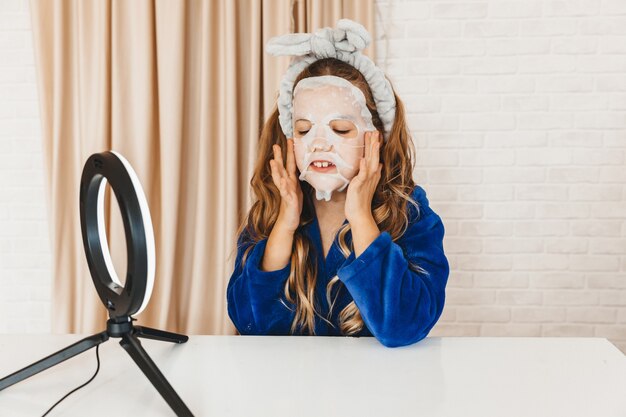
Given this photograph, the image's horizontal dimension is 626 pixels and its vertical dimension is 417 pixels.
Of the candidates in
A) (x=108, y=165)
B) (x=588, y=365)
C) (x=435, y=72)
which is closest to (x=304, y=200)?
(x=108, y=165)

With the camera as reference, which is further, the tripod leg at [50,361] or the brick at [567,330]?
the brick at [567,330]

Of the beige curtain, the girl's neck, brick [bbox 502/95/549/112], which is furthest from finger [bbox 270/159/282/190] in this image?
brick [bbox 502/95/549/112]

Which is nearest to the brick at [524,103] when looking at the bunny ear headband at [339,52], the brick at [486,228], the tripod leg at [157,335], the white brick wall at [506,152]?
the white brick wall at [506,152]

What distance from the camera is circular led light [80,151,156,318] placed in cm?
72

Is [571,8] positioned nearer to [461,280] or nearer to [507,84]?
[507,84]

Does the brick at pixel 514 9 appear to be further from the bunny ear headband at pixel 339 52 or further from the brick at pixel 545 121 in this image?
the bunny ear headband at pixel 339 52

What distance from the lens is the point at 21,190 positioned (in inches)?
80.4

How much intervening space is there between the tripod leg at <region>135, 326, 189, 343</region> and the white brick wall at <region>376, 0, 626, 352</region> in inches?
49.8

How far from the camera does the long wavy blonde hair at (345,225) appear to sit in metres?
1.14

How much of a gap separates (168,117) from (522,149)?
1279 mm

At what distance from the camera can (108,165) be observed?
2.45 feet

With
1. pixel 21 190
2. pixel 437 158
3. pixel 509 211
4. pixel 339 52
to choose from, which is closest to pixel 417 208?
pixel 339 52

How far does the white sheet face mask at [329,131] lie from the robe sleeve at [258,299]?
0.21m

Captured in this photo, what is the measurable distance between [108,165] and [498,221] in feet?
5.17
